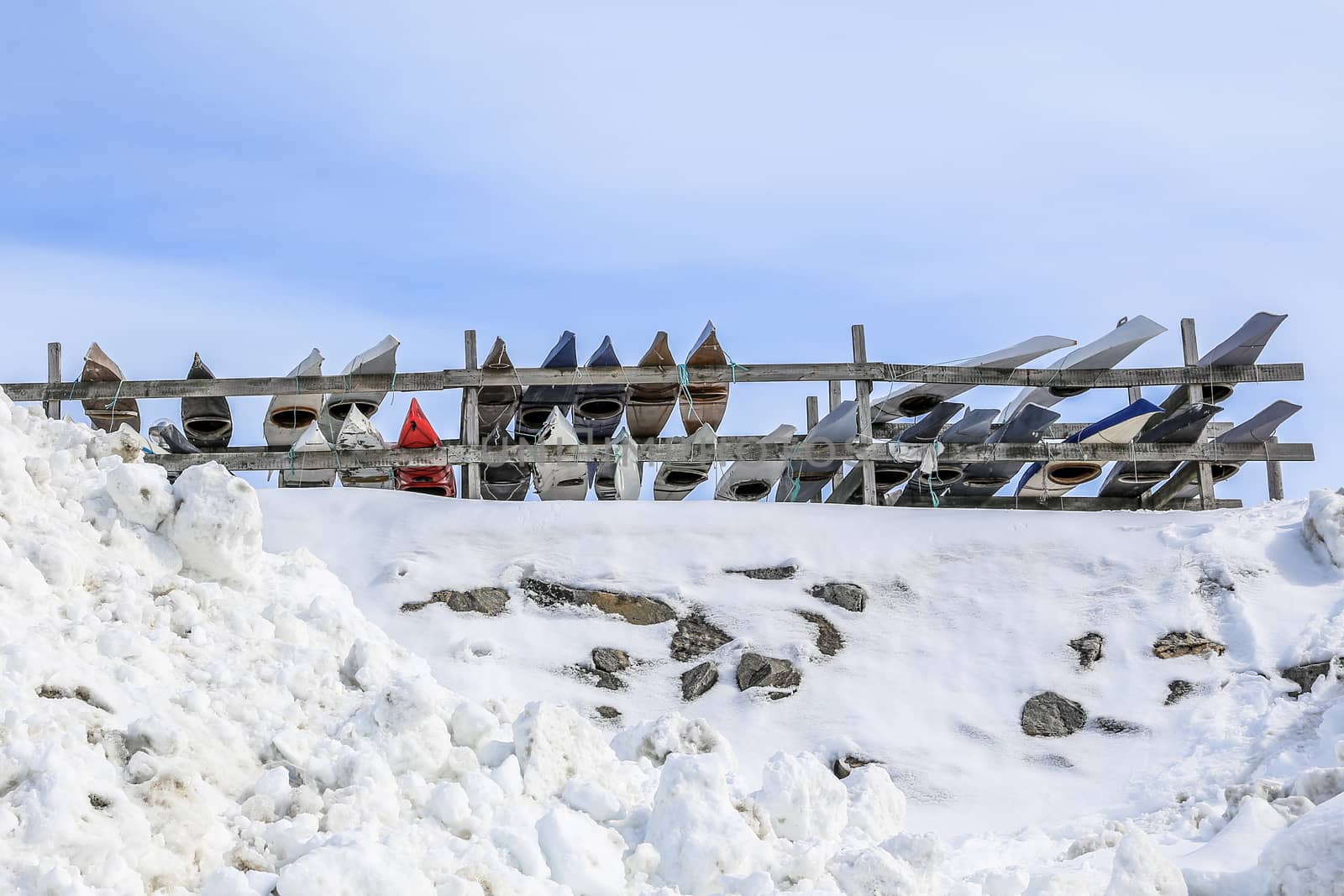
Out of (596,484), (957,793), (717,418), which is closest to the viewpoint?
(957,793)

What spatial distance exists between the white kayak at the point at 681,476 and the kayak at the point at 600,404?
693 millimetres

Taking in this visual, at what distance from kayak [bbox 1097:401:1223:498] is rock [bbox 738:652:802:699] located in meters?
Result: 5.09

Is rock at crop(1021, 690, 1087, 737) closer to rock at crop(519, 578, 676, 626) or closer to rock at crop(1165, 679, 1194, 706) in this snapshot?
rock at crop(1165, 679, 1194, 706)

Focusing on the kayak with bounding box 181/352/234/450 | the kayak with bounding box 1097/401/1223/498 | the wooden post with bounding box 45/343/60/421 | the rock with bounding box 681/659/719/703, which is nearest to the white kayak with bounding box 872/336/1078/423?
the kayak with bounding box 1097/401/1223/498

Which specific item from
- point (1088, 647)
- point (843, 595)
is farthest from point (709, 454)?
point (1088, 647)

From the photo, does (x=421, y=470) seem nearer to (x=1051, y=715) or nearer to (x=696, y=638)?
(x=696, y=638)

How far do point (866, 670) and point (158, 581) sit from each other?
4.77 m

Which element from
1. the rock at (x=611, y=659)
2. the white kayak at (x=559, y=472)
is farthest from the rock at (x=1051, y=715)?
the white kayak at (x=559, y=472)

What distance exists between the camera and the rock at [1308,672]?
8.54 meters

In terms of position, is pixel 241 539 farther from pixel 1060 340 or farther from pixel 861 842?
pixel 1060 340

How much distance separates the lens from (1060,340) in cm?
1332

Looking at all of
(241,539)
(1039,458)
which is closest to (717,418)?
(1039,458)

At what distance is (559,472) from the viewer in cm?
1254

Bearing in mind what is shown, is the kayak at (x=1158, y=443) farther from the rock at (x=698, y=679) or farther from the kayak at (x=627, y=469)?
the rock at (x=698, y=679)
